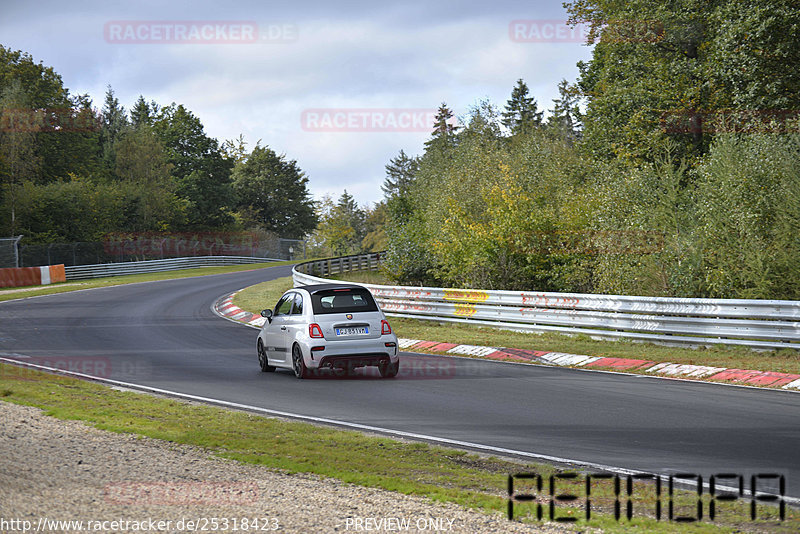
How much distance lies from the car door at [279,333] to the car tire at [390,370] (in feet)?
6.14

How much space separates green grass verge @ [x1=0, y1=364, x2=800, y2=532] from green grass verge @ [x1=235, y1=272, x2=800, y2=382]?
8.29 metres

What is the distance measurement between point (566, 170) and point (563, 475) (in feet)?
106

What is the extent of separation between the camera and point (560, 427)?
9.84m

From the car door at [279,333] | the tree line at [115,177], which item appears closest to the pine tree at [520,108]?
the tree line at [115,177]

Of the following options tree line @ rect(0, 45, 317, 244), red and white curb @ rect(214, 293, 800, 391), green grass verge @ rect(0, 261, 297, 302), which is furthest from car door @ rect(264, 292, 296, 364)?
tree line @ rect(0, 45, 317, 244)

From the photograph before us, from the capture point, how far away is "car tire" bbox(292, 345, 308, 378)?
14.5 metres

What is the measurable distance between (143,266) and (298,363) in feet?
152

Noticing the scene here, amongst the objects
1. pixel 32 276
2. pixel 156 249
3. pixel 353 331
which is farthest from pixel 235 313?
pixel 156 249

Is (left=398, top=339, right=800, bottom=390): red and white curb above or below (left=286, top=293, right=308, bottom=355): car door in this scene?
below

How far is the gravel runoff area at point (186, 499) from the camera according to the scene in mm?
5684

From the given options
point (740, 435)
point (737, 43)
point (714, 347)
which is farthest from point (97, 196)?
point (740, 435)

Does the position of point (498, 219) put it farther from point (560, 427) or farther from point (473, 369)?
point (560, 427)

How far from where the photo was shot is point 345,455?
8.33 metres

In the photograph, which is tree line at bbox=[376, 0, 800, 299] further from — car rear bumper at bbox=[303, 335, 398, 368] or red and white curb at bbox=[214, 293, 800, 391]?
car rear bumper at bbox=[303, 335, 398, 368]
